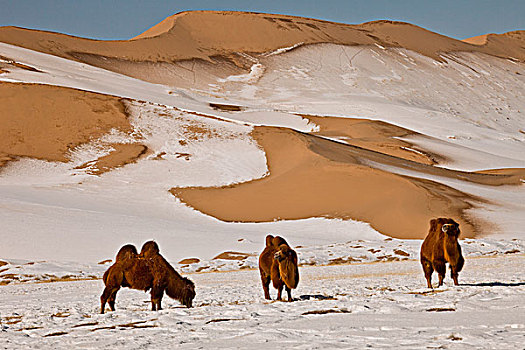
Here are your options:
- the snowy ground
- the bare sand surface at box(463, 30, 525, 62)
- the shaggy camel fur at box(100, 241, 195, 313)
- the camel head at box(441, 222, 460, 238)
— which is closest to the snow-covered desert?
the snowy ground

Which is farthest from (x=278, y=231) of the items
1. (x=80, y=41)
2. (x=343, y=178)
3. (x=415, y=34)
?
(x=415, y=34)

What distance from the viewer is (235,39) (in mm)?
119250

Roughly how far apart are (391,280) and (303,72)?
8948 centimetres

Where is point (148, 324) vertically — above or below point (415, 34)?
below

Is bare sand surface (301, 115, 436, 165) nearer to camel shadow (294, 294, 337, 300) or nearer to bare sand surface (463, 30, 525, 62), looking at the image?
camel shadow (294, 294, 337, 300)

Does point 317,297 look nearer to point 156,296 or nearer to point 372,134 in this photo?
point 156,296

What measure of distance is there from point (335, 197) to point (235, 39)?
89565 mm

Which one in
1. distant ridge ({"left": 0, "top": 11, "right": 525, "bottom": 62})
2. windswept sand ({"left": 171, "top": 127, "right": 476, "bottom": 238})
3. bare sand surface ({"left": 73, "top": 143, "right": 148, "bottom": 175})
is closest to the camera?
windswept sand ({"left": 171, "top": 127, "right": 476, "bottom": 238})

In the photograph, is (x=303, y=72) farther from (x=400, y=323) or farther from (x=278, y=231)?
(x=400, y=323)

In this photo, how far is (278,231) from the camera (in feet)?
94.0

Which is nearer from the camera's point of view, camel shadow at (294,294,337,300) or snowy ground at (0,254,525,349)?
snowy ground at (0,254,525,349)

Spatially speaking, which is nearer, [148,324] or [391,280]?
[148,324]

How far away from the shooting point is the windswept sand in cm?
3045

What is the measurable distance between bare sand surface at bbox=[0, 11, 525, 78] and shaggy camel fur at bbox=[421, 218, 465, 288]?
8991cm
